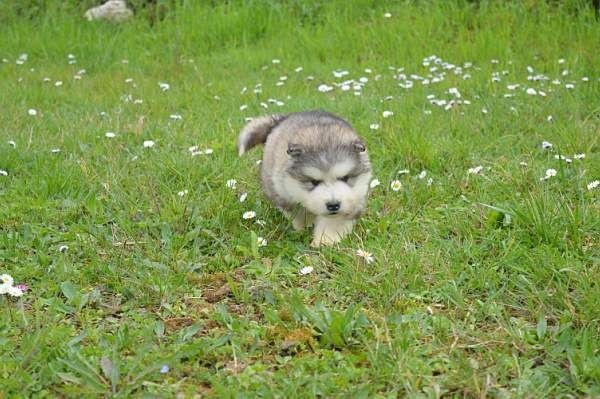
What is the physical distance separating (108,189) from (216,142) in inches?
48.8

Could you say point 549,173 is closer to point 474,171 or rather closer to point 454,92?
point 474,171

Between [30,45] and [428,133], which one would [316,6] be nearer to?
[30,45]

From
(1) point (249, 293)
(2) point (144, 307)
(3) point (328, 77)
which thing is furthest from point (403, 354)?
(3) point (328, 77)

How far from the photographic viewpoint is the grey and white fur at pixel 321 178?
4.12 meters

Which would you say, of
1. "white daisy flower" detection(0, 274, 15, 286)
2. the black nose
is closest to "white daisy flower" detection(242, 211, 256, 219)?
the black nose

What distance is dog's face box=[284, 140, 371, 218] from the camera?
13.4ft

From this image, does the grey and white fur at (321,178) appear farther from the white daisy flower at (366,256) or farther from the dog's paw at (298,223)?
the white daisy flower at (366,256)

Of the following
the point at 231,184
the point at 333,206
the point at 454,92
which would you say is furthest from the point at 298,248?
the point at 454,92

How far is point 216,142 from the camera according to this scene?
5.79 meters

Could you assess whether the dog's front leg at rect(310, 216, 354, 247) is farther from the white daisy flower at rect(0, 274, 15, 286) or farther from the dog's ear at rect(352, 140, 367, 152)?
the white daisy flower at rect(0, 274, 15, 286)

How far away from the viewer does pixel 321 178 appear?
4.18 m

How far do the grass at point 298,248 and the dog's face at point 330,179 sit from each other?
214 millimetres

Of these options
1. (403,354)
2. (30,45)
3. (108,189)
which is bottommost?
(30,45)

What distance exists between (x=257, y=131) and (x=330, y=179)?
1.27 metres
